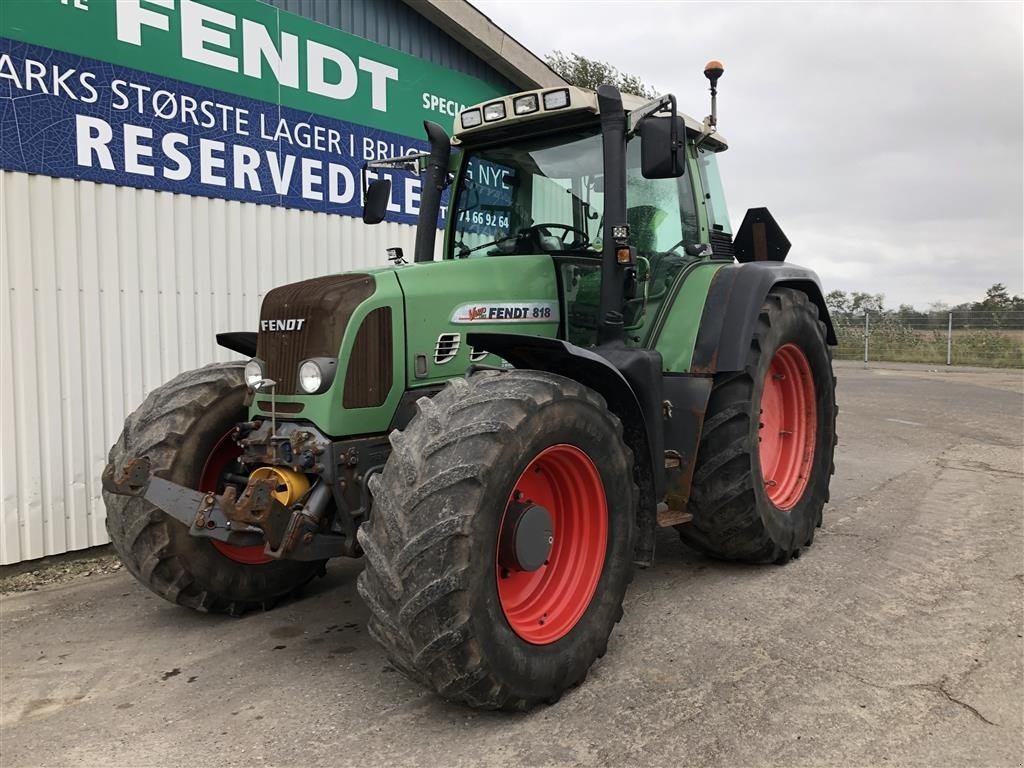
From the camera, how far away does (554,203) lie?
4195 mm

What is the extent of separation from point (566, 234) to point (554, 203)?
0.71 feet

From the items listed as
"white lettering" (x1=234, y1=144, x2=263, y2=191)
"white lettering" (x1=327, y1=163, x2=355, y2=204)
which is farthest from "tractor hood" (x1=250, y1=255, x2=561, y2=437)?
"white lettering" (x1=327, y1=163, x2=355, y2=204)

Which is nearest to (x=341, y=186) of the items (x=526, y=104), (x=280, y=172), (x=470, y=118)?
(x=280, y=172)

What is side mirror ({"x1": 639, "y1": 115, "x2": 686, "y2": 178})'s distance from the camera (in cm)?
338

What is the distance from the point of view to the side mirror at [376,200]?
14.2 feet

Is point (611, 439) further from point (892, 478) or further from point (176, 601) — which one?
point (892, 478)

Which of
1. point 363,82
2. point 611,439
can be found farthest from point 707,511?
point 363,82

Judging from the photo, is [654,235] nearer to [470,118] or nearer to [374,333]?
[470,118]

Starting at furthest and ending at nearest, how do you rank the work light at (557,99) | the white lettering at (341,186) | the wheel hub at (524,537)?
the white lettering at (341,186), the work light at (557,99), the wheel hub at (524,537)

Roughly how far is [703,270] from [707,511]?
4.42 feet

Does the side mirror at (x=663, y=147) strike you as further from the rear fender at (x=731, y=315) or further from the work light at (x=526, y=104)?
the rear fender at (x=731, y=315)

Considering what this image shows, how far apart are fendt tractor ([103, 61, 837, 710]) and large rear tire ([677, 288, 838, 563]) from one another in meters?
0.02

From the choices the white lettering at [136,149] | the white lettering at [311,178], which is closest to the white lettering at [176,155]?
the white lettering at [136,149]

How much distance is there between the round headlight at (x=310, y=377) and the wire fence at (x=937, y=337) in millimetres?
20421
